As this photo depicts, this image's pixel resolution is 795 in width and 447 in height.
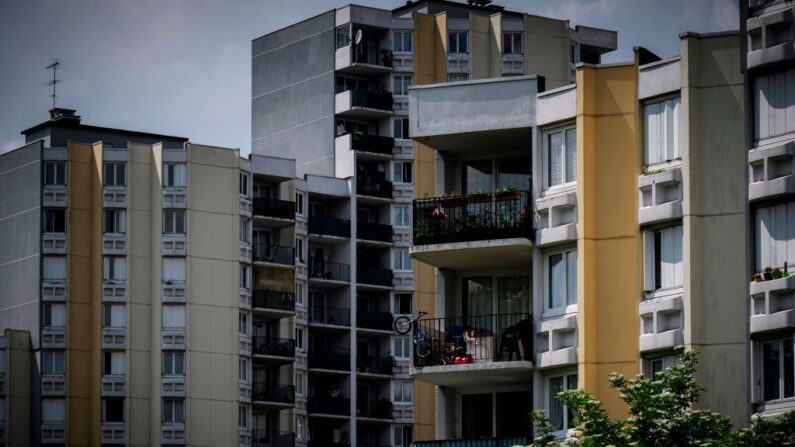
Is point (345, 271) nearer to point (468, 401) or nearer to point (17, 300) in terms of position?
point (17, 300)

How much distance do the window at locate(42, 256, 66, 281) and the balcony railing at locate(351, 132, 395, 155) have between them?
20.2m

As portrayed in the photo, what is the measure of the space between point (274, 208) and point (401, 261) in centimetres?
1056

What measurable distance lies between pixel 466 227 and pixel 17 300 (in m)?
72.3

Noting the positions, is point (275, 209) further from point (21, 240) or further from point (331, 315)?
point (21, 240)

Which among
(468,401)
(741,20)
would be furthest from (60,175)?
(741,20)

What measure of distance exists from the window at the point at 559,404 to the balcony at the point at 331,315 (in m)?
76.4

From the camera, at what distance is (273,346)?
13188 centimetres

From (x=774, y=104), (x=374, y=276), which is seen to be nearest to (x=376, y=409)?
(x=374, y=276)

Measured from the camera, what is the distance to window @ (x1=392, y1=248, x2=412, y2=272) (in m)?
140

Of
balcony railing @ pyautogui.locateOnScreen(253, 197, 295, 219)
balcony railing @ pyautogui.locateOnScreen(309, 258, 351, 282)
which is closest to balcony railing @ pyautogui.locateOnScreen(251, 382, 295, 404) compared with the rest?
balcony railing @ pyautogui.locateOnScreen(309, 258, 351, 282)

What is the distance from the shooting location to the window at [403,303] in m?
139

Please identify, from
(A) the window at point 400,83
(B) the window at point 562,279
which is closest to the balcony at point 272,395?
(A) the window at point 400,83

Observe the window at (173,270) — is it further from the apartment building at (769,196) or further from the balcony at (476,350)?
the apartment building at (769,196)

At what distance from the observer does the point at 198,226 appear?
128750mm
